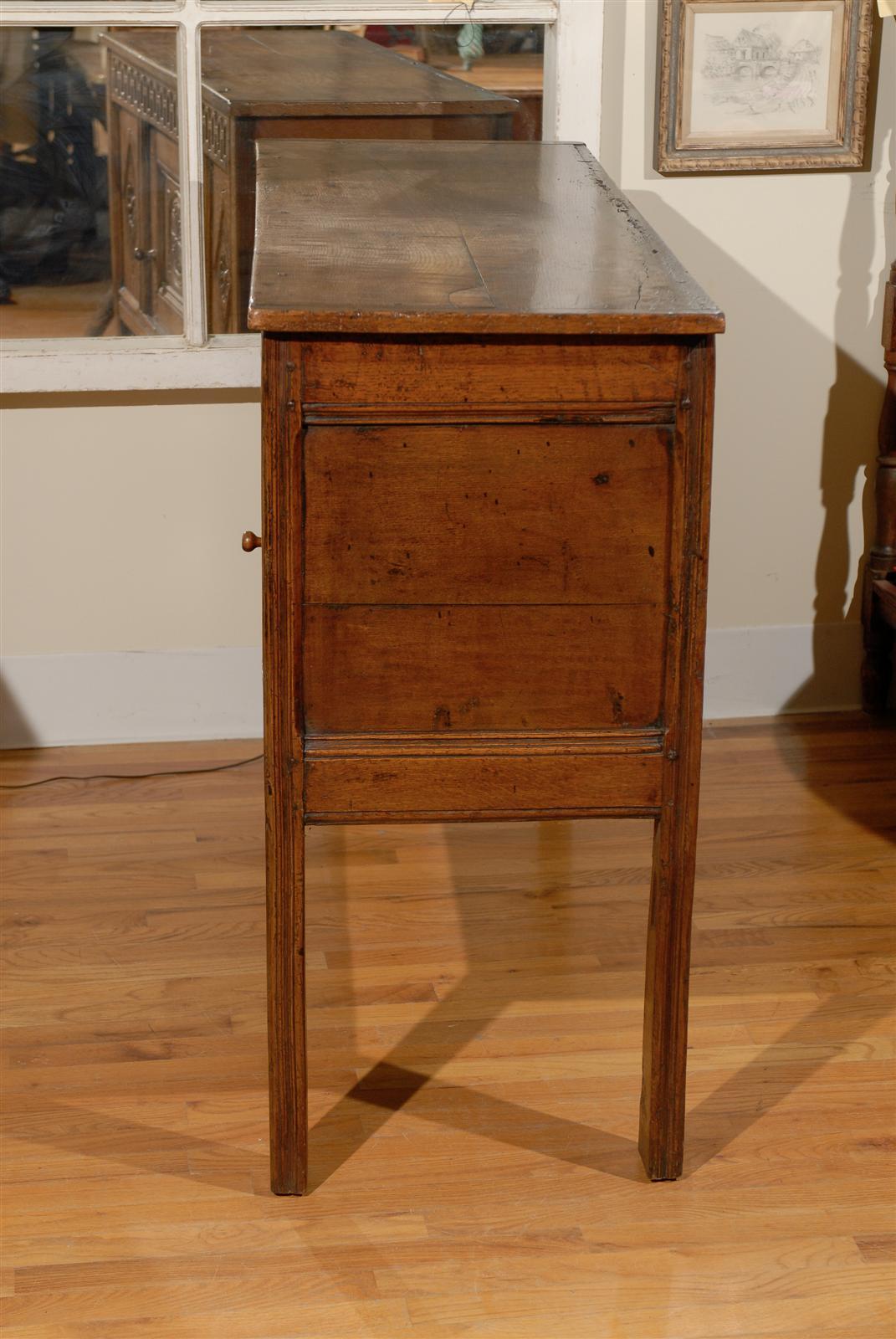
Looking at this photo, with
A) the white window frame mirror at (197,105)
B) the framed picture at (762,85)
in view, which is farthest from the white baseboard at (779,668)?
the white window frame mirror at (197,105)

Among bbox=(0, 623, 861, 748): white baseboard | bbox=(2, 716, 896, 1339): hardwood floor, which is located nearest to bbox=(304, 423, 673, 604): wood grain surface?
bbox=(2, 716, 896, 1339): hardwood floor

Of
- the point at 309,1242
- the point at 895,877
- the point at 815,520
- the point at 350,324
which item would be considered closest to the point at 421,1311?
the point at 309,1242

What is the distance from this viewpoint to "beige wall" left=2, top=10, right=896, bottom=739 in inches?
124

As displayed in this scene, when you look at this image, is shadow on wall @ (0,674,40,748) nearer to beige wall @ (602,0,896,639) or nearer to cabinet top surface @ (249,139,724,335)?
cabinet top surface @ (249,139,724,335)

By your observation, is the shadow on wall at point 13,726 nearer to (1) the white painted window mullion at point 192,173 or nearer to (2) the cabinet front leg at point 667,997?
(1) the white painted window mullion at point 192,173

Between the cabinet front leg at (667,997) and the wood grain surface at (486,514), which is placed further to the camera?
the cabinet front leg at (667,997)

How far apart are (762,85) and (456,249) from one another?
139 cm

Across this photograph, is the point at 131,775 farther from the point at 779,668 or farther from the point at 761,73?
the point at 761,73

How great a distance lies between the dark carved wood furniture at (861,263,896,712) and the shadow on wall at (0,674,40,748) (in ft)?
5.64

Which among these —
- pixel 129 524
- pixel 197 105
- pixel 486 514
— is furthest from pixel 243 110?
pixel 486 514

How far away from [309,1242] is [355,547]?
2.79 feet

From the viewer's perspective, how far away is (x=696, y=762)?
6.35 ft

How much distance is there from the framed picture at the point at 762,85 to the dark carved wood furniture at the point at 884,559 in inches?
11.9

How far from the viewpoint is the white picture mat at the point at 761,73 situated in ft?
10.0
